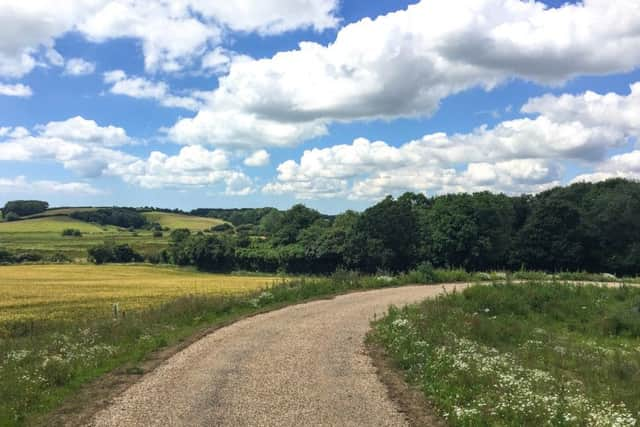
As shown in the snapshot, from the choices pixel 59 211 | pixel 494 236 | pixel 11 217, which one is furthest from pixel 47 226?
pixel 494 236

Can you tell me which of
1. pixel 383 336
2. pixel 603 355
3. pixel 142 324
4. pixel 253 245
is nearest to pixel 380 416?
pixel 383 336

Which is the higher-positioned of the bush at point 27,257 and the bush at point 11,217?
the bush at point 11,217

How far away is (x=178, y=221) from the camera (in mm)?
178250

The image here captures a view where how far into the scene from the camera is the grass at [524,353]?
9234mm

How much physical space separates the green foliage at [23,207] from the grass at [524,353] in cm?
17703

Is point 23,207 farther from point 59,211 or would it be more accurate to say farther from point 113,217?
point 113,217

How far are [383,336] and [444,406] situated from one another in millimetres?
6849

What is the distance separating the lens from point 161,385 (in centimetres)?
1186

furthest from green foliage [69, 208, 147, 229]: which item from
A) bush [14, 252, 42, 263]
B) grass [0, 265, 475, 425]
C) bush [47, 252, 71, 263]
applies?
grass [0, 265, 475, 425]

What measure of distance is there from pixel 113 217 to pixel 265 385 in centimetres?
17189

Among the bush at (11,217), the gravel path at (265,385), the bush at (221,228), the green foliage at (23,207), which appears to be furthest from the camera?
→ the green foliage at (23,207)

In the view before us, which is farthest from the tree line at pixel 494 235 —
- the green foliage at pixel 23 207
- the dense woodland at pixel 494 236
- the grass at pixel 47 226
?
the green foliage at pixel 23 207

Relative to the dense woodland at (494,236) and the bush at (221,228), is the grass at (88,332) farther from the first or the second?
the bush at (221,228)

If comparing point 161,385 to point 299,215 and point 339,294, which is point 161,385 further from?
point 299,215
